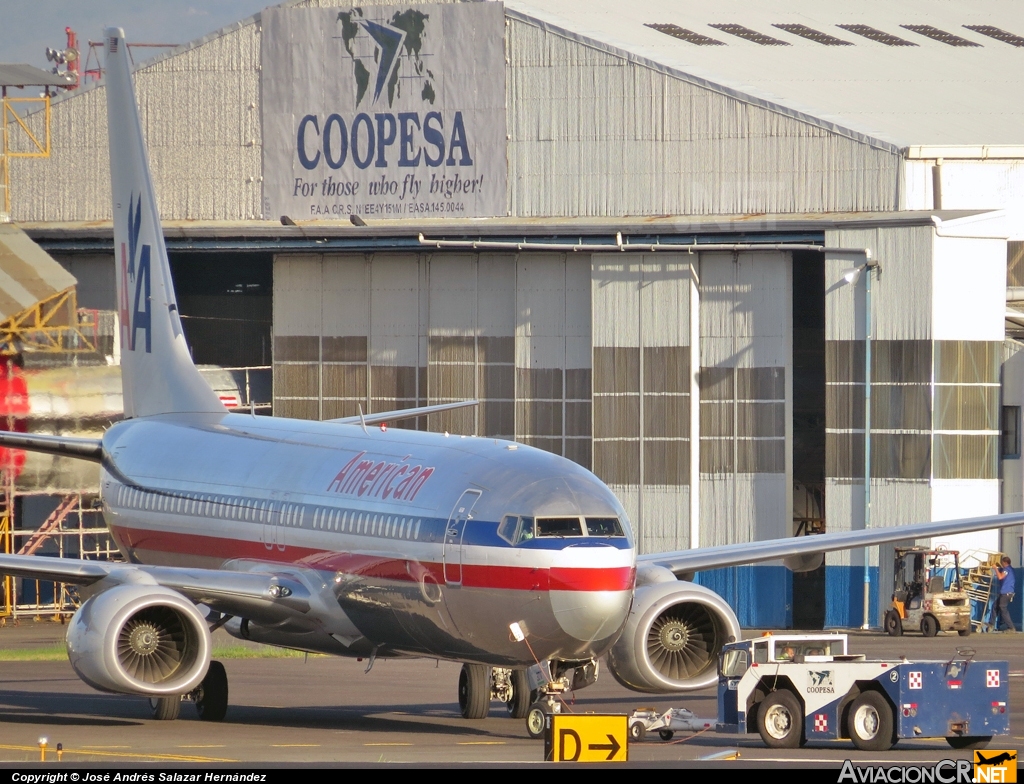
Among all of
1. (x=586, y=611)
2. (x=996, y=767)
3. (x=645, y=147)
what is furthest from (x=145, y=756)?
(x=645, y=147)

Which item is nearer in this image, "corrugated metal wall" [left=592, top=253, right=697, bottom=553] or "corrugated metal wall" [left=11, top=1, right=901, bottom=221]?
"corrugated metal wall" [left=11, top=1, right=901, bottom=221]

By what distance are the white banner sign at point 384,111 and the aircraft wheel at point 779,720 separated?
104ft

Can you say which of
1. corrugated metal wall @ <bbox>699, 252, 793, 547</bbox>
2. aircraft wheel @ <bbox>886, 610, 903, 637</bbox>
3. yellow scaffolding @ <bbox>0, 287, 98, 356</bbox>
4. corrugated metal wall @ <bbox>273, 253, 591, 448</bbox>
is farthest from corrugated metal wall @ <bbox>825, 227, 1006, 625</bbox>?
yellow scaffolding @ <bbox>0, 287, 98, 356</bbox>

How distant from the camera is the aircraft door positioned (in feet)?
76.8

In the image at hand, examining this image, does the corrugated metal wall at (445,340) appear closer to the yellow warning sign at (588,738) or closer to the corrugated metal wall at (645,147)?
the corrugated metal wall at (645,147)

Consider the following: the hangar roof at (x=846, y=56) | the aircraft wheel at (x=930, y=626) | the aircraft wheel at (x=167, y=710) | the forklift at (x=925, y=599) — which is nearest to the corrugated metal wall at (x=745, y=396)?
the forklift at (x=925, y=599)

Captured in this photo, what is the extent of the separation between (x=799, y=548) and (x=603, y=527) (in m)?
6.95

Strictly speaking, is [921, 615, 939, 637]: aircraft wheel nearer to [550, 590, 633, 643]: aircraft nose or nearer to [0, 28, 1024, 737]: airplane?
[0, 28, 1024, 737]: airplane

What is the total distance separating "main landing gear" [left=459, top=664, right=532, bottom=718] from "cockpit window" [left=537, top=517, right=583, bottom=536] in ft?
17.7

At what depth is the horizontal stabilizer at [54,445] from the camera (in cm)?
3238

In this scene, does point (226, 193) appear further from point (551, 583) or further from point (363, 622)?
point (551, 583)

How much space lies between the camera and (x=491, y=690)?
27.4 metres

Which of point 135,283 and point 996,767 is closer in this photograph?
point 996,767

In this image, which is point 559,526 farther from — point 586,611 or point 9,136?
point 9,136
